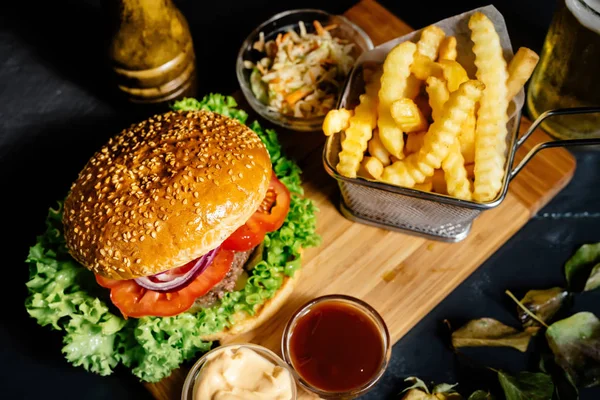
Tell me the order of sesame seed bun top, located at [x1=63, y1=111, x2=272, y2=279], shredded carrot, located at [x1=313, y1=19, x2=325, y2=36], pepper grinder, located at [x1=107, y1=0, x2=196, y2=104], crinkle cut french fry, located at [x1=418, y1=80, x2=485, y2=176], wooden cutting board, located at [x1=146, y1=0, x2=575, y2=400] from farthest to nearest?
shredded carrot, located at [x1=313, y1=19, x2=325, y2=36], pepper grinder, located at [x1=107, y1=0, x2=196, y2=104], wooden cutting board, located at [x1=146, y1=0, x2=575, y2=400], sesame seed bun top, located at [x1=63, y1=111, x2=272, y2=279], crinkle cut french fry, located at [x1=418, y1=80, x2=485, y2=176]

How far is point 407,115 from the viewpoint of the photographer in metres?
2.54

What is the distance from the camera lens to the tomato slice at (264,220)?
277 cm

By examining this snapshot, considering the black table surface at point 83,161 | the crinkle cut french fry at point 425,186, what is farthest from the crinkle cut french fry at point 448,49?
the black table surface at point 83,161

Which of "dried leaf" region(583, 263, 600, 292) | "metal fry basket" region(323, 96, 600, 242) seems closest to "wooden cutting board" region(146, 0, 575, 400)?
"metal fry basket" region(323, 96, 600, 242)

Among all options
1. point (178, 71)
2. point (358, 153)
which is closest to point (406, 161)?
point (358, 153)

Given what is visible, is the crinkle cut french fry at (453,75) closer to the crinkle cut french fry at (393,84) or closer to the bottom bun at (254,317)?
the crinkle cut french fry at (393,84)

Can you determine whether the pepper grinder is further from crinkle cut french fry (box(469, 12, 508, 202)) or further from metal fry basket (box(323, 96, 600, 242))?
crinkle cut french fry (box(469, 12, 508, 202))

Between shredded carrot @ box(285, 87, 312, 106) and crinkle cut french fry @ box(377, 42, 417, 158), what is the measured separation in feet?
2.24

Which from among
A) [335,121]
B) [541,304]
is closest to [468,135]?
[335,121]

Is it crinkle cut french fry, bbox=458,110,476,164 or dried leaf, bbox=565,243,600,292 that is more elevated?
crinkle cut french fry, bbox=458,110,476,164

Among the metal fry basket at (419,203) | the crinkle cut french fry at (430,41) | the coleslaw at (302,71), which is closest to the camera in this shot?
the metal fry basket at (419,203)

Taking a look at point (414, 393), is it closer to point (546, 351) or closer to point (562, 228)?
point (546, 351)

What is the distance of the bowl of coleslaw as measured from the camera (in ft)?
10.6

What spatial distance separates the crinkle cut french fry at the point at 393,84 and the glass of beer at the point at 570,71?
0.79m
